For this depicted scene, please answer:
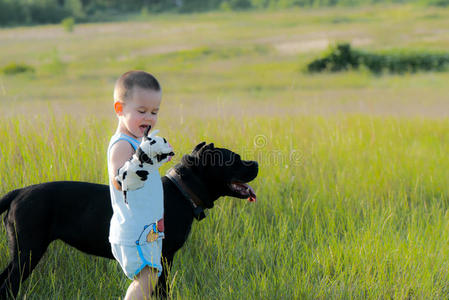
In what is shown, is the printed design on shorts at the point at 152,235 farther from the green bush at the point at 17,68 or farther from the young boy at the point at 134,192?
the green bush at the point at 17,68

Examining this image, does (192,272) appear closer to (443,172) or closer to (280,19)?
(443,172)

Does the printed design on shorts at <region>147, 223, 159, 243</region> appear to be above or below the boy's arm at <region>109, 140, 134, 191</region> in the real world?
below

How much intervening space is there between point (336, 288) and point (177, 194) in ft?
4.15

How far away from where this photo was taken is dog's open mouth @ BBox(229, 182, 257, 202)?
2.97 metres

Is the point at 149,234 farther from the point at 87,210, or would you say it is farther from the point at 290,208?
the point at 290,208

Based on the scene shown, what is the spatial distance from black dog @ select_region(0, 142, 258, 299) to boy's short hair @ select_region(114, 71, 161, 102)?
54 cm

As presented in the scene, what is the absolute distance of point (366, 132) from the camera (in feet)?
22.3

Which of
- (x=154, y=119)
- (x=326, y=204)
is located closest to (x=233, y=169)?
(x=154, y=119)

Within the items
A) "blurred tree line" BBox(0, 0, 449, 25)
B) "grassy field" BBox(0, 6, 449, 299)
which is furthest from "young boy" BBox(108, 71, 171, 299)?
"blurred tree line" BBox(0, 0, 449, 25)

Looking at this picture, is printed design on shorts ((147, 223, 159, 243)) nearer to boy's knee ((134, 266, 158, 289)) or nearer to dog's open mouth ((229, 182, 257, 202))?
boy's knee ((134, 266, 158, 289))

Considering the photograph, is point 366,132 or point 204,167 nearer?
point 204,167

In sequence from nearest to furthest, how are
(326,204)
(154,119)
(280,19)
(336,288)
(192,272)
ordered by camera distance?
(154,119) < (336,288) < (192,272) < (326,204) < (280,19)

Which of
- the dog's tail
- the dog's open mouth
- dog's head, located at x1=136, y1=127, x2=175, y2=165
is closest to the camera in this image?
dog's head, located at x1=136, y1=127, x2=175, y2=165

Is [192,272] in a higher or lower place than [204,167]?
lower
